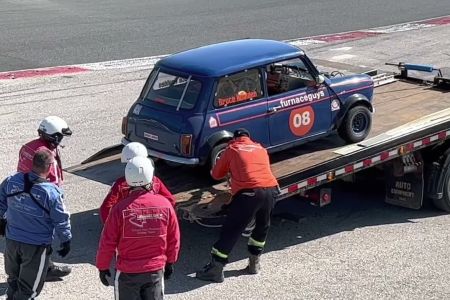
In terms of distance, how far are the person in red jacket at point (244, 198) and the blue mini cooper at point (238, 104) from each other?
2.65ft

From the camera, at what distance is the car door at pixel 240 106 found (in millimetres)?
10320

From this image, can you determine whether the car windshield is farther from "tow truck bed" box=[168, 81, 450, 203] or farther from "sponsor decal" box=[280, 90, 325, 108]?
"sponsor decal" box=[280, 90, 325, 108]

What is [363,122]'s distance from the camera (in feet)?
37.5

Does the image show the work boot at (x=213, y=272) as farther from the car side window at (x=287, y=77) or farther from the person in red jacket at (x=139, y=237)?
the car side window at (x=287, y=77)

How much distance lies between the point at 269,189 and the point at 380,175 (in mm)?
3101

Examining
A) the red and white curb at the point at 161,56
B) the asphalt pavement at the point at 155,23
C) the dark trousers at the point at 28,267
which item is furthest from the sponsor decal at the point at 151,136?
the asphalt pavement at the point at 155,23

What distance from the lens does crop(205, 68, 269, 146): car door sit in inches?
406

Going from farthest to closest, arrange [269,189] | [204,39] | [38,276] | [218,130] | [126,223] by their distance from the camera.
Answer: [204,39] → [218,130] → [269,189] → [38,276] → [126,223]

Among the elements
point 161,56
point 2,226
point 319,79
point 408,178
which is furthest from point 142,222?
point 161,56

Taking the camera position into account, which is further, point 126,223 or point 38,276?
point 38,276

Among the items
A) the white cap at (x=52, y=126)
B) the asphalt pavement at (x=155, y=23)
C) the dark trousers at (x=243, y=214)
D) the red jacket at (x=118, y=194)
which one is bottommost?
the asphalt pavement at (x=155, y=23)

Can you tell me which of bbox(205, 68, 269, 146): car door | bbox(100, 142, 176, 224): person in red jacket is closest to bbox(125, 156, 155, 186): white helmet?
bbox(100, 142, 176, 224): person in red jacket

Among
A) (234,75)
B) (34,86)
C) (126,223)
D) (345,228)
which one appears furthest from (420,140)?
(34,86)

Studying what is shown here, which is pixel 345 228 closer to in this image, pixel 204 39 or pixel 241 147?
pixel 241 147
